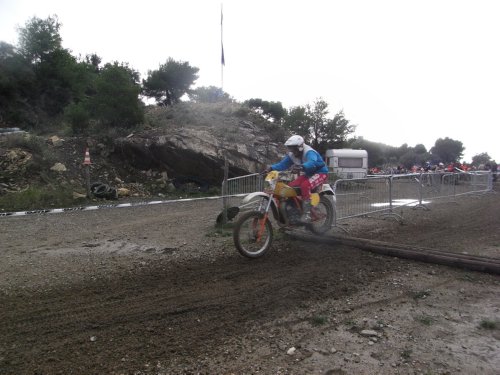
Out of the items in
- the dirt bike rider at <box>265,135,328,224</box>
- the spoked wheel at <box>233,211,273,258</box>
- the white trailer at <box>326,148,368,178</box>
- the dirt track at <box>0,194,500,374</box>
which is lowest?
the dirt track at <box>0,194,500,374</box>

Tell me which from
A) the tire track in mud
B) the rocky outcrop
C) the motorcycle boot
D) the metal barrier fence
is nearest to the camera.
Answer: the tire track in mud

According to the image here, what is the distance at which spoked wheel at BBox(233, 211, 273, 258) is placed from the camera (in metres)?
5.64

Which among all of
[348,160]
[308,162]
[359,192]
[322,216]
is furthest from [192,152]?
[348,160]

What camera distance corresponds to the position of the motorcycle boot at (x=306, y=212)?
6566 millimetres

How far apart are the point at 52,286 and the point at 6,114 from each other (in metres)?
24.3

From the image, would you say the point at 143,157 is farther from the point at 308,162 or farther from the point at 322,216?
the point at 308,162

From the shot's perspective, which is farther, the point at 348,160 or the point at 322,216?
the point at 348,160

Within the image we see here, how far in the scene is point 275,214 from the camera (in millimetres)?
6387

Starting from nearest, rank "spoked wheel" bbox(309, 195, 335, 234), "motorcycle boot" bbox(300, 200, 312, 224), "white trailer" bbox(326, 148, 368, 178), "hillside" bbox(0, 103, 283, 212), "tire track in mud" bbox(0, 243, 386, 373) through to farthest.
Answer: "tire track in mud" bbox(0, 243, 386, 373)
"motorcycle boot" bbox(300, 200, 312, 224)
"spoked wheel" bbox(309, 195, 335, 234)
"hillside" bbox(0, 103, 283, 212)
"white trailer" bbox(326, 148, 368, 178)

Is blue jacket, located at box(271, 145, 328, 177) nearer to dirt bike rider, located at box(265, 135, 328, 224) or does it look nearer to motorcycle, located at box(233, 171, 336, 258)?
dirt bike rider, located at box(265, 135, 328, 224)

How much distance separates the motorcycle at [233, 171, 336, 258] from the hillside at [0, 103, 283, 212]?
974 cm

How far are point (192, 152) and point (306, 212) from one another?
1109 centimetres

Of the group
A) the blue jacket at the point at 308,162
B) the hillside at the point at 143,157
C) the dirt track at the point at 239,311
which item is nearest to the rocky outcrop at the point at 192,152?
the hillside at the point at 143,157

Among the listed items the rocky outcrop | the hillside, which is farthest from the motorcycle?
the rocky outcrop
